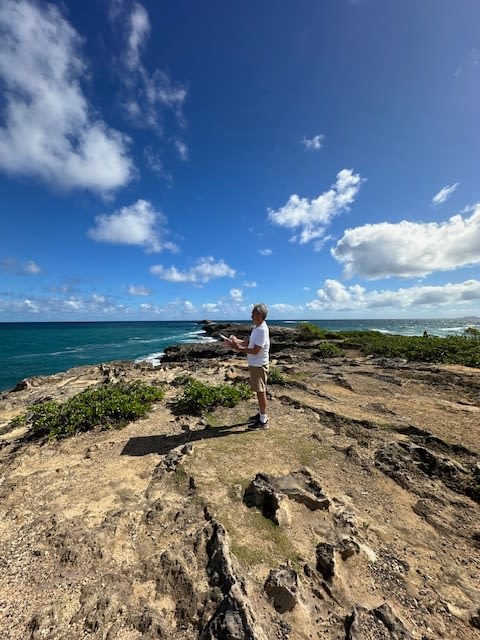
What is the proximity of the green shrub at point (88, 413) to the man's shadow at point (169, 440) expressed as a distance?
113 centimetres

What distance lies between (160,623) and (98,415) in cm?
526

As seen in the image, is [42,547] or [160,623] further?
[42,547]

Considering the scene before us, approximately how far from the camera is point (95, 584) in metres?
2.97

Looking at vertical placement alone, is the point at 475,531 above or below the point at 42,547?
below

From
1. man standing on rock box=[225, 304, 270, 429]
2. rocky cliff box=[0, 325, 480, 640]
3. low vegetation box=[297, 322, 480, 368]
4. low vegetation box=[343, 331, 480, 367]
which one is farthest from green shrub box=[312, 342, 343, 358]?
man standing on rock box=[225, 304, 270, 429]

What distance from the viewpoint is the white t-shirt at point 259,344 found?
626cm

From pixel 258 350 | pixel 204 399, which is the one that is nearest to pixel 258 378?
pixel 258 350

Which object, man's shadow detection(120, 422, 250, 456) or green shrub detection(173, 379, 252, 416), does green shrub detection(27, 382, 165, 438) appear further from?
man's shadow detection(120, 422, 250, 456)

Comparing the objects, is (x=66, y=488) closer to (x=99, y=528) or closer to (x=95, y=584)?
(x=99, y=528)

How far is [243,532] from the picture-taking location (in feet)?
11.6

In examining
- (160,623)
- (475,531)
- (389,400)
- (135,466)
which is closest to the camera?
(160,623)

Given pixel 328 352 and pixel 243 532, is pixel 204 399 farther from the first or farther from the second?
pixel 328 352

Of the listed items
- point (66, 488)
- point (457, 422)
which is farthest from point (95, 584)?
point (457, 422)

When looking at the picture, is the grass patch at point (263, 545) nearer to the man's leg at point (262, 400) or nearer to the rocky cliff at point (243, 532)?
the rocky cliff at point (243, 532)
